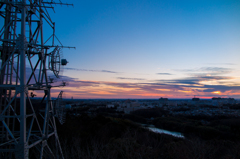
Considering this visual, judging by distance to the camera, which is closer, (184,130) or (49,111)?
(49,111)

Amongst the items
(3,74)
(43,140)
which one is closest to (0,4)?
(3,74)

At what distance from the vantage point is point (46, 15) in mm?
6773

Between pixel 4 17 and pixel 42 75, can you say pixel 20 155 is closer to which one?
pixel 42 75

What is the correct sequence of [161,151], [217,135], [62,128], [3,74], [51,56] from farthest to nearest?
[217,135]
[62,128]
[161,151]
[51,56]
[3,74]

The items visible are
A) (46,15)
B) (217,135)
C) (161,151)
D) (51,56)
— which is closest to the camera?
(51,56)

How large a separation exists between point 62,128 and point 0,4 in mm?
11277

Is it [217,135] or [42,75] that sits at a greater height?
[42,75]

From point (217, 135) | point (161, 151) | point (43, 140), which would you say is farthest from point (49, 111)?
point (217, 135)

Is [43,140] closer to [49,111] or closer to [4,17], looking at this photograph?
[49,111]

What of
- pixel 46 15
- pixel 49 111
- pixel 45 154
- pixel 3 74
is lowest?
pixel 45 154

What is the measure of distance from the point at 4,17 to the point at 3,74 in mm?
2174

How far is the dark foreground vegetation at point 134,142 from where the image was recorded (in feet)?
25.9

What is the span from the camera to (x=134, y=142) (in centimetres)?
1031

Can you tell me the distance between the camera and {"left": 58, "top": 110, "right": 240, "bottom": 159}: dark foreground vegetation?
790 centimetres
